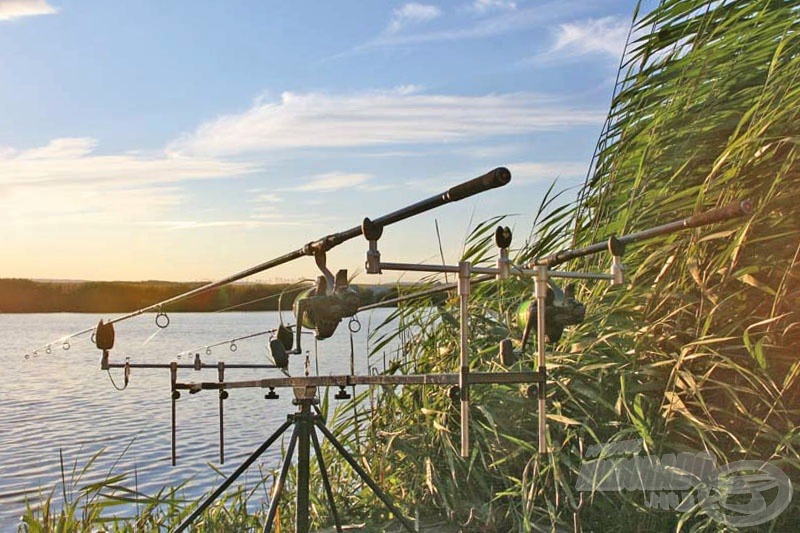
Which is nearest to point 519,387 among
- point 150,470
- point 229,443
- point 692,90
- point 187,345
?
point 692,90

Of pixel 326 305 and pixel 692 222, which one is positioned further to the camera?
pixel 326 305

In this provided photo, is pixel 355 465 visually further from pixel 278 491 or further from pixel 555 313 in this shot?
pixel 555 313

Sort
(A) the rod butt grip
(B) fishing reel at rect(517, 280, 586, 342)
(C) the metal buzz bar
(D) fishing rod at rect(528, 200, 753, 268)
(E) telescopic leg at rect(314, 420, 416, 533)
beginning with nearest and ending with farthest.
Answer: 1. (A) the rod butt grip
2. (D) fishing rod at rect(528, 200, 753, 268)
3. (C) the metal buzz bar
4. (B) fishing reel at rect(517, 280, 586, 342)
5. (E) telescopic leg at rect(314, 420, 416, 533)

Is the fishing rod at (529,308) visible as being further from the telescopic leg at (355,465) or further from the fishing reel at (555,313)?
the telescopic leg at (355,465)

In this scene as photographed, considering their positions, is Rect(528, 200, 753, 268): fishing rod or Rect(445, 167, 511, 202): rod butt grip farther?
Rect(528, 200, 753, 268): fishing rod

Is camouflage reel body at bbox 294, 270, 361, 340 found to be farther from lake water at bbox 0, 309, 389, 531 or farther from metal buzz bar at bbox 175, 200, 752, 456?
lake water at bbox 0, 309, 389, 531

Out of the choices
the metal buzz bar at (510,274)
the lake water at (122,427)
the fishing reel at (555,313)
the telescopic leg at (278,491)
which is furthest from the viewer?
the lake water at (122,427)

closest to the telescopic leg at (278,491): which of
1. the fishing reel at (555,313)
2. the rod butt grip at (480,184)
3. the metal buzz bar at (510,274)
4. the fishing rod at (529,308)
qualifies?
the fishing rod at (529,308)

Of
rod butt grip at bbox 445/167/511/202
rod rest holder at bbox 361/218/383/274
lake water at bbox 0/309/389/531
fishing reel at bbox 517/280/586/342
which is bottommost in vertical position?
lake water at bbox 0/309/389/531

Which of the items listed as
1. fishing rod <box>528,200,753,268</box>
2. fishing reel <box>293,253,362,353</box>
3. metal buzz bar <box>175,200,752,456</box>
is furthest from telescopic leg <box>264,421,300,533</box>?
fishing rod <box>528,200,753,268</box>

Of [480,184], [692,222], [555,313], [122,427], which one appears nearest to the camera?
[480,184]

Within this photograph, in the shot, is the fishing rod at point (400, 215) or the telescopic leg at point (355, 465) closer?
the fishing rod at point (400, 215)

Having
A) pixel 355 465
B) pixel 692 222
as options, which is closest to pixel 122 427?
pixel 355 465

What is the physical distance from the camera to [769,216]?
14.7 ft
